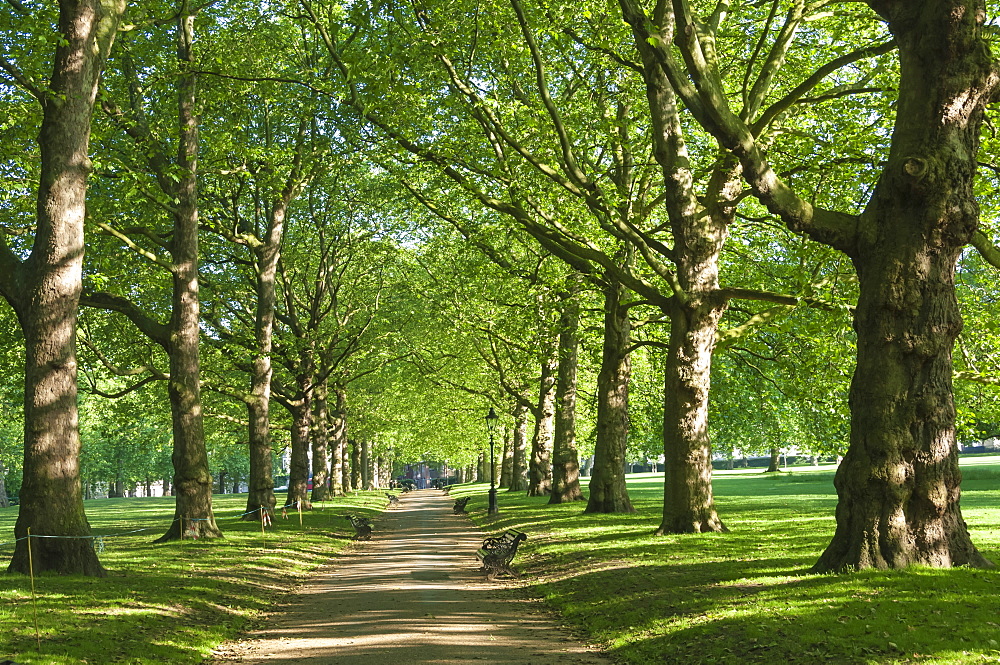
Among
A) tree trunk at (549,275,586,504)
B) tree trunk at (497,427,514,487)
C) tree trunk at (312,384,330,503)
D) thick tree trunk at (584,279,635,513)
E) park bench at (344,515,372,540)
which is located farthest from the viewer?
tree trunk at (497,427,514,487)

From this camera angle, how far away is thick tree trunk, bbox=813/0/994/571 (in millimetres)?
9648

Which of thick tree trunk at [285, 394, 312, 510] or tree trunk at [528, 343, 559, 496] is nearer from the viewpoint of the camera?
thick tree trunk at [285, 394, 312, 510]

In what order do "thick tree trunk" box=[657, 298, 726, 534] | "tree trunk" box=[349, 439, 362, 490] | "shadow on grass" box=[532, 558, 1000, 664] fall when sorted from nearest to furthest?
"shadow on grass" box=[532, 558, 1000, 664], "thick tree trunk" box=[657, 298, 726, 534], "tree trunk" box=[349, 439, 362, 490]

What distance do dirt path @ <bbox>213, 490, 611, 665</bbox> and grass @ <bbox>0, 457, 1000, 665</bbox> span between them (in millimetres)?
445

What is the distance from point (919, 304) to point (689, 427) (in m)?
6.85

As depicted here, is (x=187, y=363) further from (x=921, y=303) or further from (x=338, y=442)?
(x=338, y=442)

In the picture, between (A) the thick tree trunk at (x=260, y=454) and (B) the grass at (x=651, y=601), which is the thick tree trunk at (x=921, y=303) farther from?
(A) the thick tree trunk at (x=260, y=454)

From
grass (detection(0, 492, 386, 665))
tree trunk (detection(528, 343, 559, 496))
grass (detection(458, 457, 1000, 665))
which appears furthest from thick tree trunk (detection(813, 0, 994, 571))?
tree trunk (detection(528, 343, 559, 496))

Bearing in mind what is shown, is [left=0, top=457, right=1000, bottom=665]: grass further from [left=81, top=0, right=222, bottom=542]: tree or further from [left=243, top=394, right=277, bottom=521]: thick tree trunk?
[left=243, top=394, right=277, bottom=521]: thick tree trunk

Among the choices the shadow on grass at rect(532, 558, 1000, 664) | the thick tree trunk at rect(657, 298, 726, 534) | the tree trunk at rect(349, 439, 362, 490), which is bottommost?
the tree trunk at rect(349, 439, 362, 490)

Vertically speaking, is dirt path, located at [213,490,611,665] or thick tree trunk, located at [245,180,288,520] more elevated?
thick tree trunk, located at [245,180,288,520]

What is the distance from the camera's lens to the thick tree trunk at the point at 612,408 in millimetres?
22359

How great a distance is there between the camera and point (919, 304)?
983cm

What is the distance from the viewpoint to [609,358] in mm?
22672
